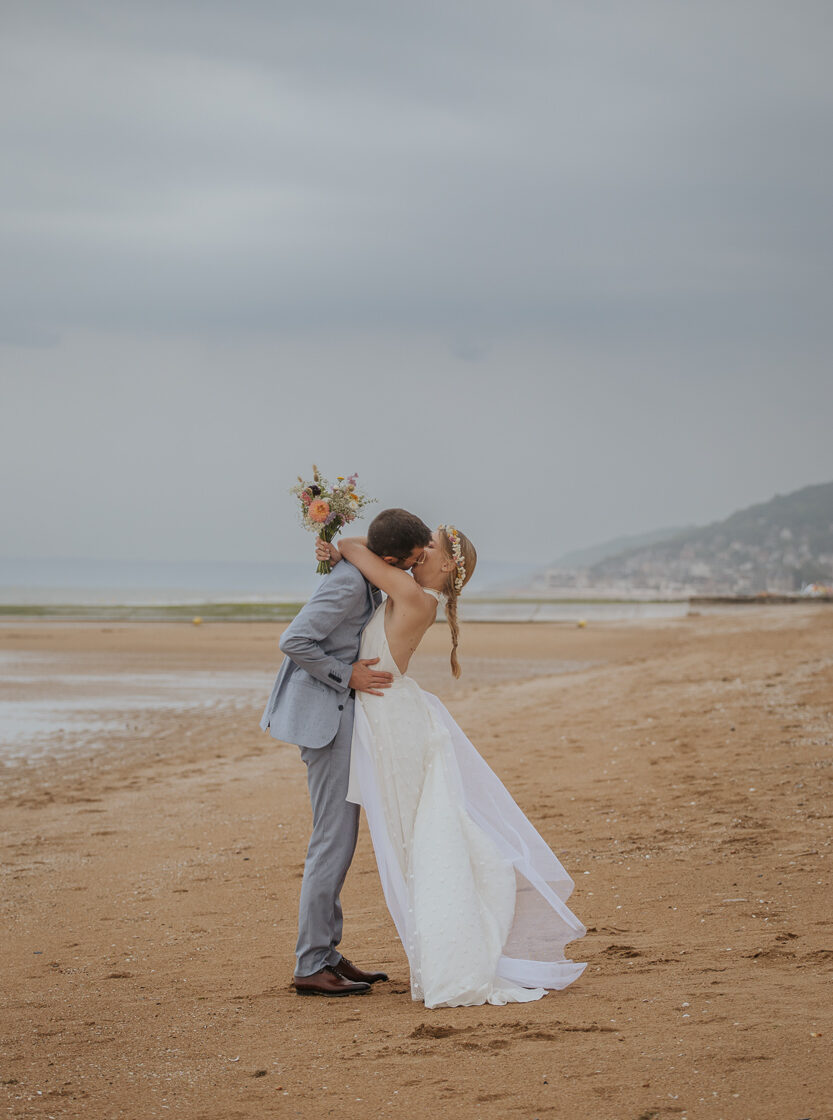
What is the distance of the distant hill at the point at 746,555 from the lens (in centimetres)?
7889

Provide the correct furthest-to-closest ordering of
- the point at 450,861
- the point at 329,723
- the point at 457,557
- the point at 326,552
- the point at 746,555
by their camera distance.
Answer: the point at 746,555 < the point at 457,557 < the point at 326,552 < the point at 329,723 < the point at 450,861

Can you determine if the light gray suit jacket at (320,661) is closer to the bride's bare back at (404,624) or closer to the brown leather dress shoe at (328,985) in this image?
the bride's bare back at (404,624)

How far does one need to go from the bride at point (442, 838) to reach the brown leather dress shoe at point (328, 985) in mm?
368

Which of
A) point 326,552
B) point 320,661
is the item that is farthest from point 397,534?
point 320,661

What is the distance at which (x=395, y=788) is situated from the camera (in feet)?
15.7

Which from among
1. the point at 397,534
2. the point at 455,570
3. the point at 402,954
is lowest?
the point at 402,954

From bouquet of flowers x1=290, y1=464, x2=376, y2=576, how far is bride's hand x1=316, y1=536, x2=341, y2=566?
3cm

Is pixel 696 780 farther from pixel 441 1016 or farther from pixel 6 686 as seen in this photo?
pixel 6 686

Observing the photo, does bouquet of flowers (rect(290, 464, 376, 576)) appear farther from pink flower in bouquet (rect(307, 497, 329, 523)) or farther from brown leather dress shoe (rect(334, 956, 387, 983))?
brown leather dress shoe (rect(334, 956, 387, 983))

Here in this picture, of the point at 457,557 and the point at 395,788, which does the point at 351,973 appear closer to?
the point at 395,788

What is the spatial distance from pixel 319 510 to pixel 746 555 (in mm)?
98088

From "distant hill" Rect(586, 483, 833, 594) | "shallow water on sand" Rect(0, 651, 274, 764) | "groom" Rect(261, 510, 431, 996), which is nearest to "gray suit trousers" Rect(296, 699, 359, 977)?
"groom" Rect(261, 510, 431, 996)

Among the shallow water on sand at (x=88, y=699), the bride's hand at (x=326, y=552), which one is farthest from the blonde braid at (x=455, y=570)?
the shallow water on sand at (x=88, y=699)

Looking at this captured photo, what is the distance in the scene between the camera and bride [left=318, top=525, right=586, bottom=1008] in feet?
14.9
